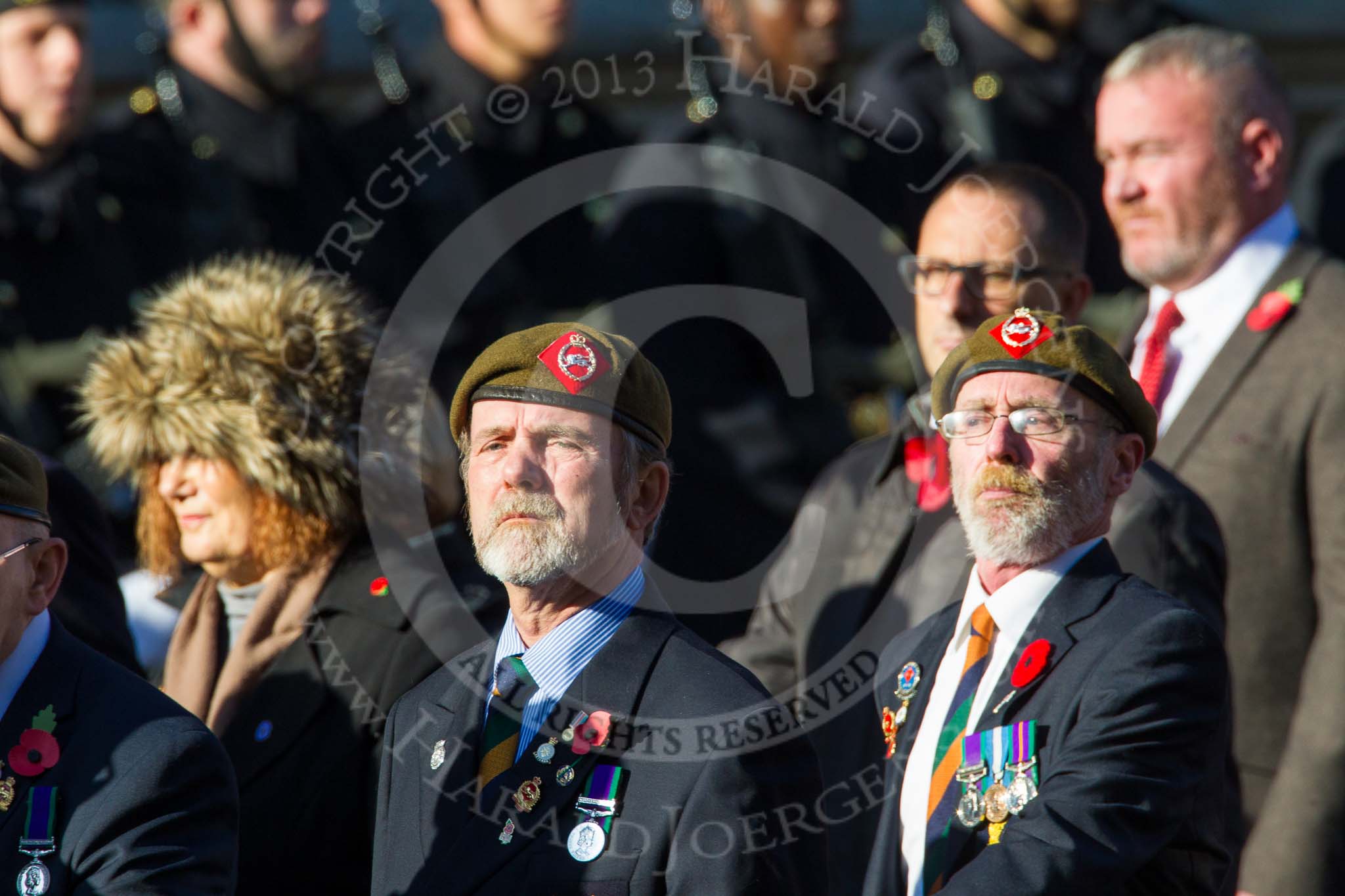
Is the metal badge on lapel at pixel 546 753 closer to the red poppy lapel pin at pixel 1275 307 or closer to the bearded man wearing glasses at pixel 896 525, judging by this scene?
the bearded man wearing glasses at pixel 896 525

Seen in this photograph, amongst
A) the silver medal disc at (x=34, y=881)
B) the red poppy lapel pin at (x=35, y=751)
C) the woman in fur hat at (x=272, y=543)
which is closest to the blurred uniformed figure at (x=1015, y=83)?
the woman in fur hat at (x=272, y=543)

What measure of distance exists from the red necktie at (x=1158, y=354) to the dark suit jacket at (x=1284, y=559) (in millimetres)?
167

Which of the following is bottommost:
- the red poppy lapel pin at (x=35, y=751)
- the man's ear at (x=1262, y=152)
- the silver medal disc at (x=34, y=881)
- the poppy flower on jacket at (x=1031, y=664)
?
the silver medal disc at (x=34, y=881)

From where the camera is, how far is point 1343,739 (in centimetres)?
414

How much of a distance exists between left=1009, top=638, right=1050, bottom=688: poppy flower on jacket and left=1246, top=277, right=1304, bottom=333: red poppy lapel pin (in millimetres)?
1603

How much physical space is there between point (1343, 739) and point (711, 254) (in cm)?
248

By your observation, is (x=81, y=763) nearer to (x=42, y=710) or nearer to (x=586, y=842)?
(x=42, y=710)

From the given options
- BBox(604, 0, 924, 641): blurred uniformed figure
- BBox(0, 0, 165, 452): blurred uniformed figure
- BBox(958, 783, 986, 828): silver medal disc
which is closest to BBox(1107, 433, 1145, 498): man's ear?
BBox(958, 783, 986, 828): silver medal disc

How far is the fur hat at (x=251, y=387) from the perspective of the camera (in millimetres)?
4273

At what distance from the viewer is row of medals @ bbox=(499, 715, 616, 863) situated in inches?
114

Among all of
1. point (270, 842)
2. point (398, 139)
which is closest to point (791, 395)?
point (398, 139)

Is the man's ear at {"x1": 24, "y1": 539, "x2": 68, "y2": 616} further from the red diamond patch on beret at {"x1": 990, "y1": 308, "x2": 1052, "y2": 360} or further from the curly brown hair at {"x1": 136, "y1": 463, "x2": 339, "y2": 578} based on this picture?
the red diamond patch on beret at {"x1": 990, "y1": 308, "x2": 1052, "y2": 360}

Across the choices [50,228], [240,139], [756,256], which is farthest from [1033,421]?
[50,228]

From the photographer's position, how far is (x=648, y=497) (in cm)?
325
